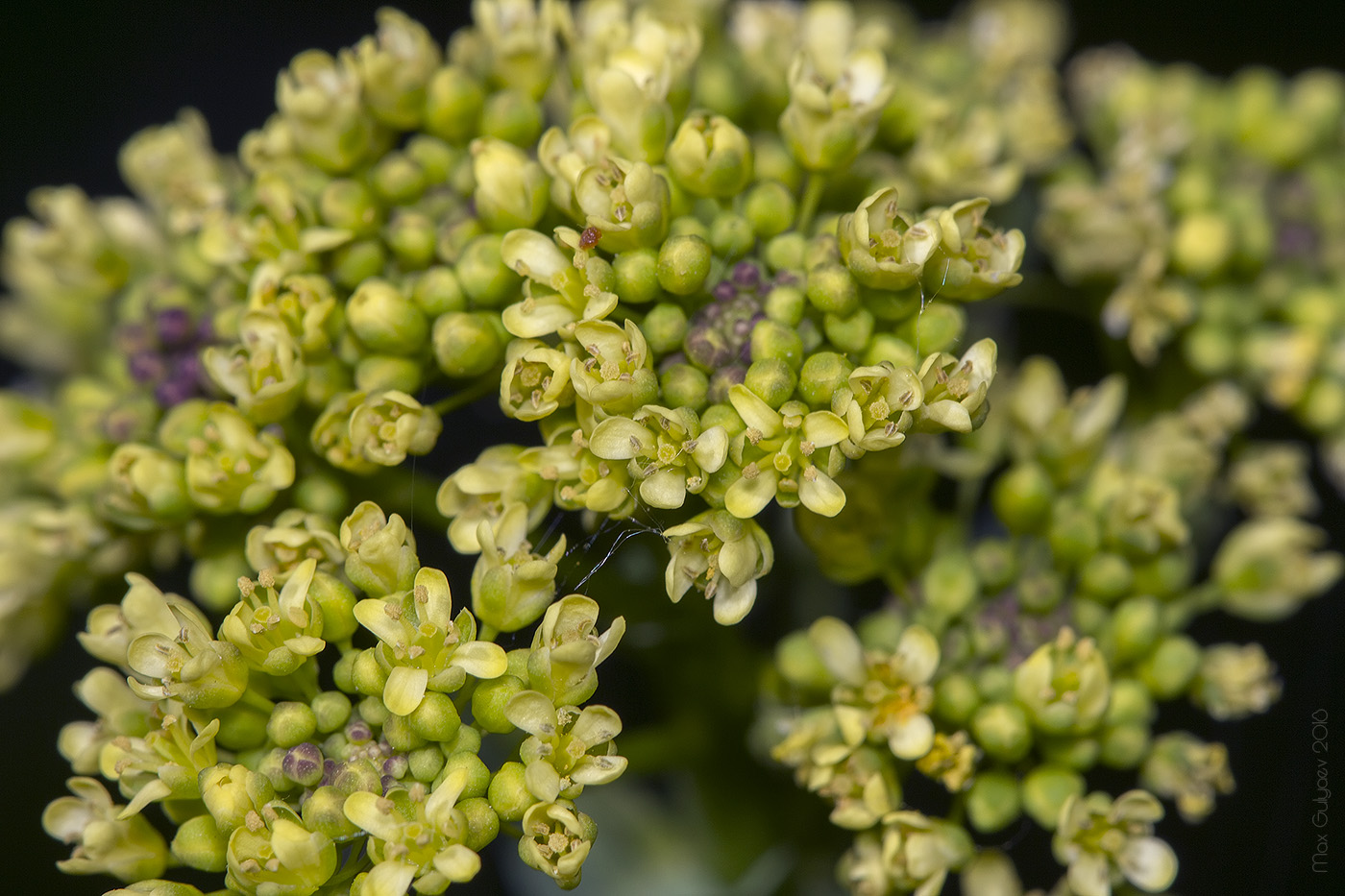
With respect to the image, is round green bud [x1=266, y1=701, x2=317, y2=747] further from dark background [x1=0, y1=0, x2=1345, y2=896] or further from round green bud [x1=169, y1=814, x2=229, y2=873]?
dark background [x1=0, y1=0, x2=1345, y2=896]

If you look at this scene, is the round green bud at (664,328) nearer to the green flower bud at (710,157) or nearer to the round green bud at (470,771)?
the green flower bud at (710,157)

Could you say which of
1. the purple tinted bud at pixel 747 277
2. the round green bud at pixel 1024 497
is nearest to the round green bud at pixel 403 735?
the purple tinted bud at pixel 747 277

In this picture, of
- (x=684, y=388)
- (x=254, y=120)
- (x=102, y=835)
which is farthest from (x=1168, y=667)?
(x=254, y=120)

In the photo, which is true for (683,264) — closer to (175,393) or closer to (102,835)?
(175,393)

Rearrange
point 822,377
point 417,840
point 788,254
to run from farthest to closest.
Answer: point 788,254
point 822,377
point 417,840

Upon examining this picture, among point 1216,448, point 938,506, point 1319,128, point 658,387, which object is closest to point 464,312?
point 658,387

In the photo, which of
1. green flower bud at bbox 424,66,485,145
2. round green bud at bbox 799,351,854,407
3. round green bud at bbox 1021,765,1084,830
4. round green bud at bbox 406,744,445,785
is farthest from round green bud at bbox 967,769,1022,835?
green flower bud at bbox 424,66,485,145

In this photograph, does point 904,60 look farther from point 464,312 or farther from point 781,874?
point 781,874
